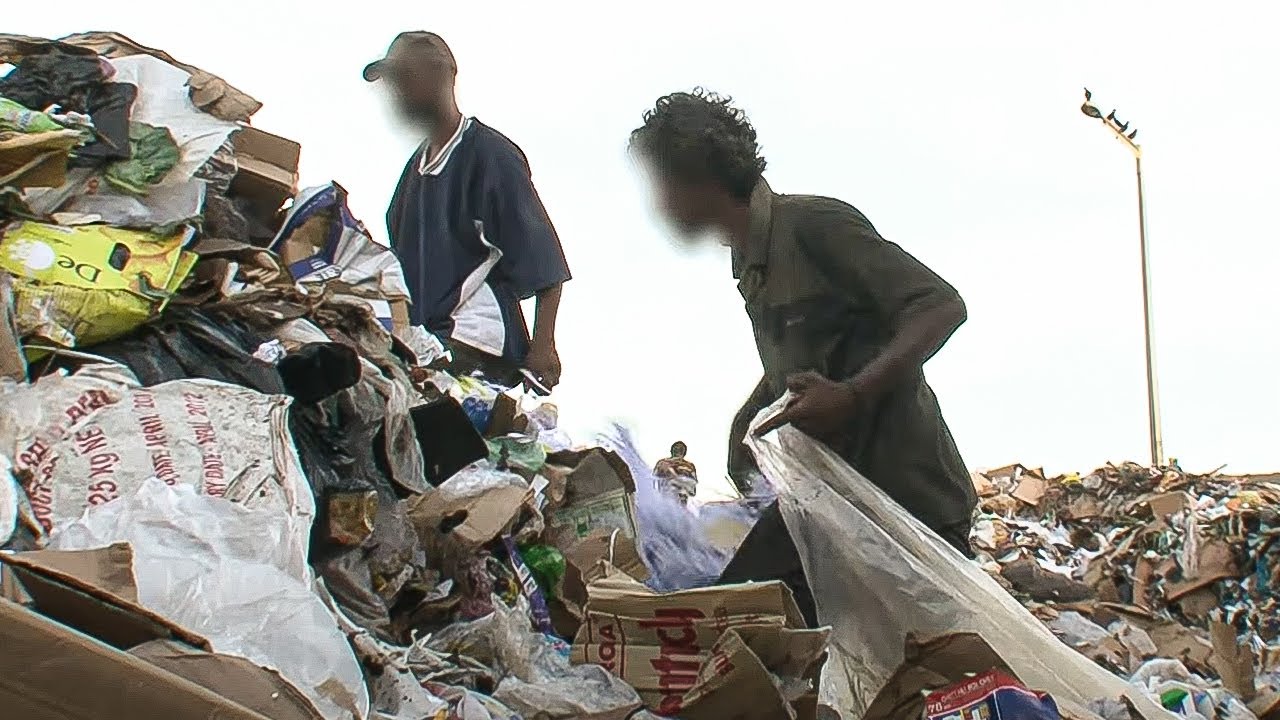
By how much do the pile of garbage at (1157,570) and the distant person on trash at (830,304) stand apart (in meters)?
0.68

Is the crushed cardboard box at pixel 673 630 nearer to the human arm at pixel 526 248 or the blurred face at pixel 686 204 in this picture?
the blurred face at pixel 686 204

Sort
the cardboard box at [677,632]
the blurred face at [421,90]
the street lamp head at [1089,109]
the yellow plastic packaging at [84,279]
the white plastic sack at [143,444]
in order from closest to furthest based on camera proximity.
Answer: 1. the white plastic sack at [143,444]
2. the cardboard box at [677,632]
3. the yellow plastic packaging at [84,279]
4. the blurred face at [421,90]
5. the street lamp head at [1089,109]

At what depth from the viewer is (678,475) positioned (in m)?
4.58

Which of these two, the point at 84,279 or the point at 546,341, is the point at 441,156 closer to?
the point at 546,341

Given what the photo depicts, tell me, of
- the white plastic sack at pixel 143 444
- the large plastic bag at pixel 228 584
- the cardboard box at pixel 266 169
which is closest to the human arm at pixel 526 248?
the cardboard box at pixel 266 169

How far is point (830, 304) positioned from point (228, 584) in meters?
1.34

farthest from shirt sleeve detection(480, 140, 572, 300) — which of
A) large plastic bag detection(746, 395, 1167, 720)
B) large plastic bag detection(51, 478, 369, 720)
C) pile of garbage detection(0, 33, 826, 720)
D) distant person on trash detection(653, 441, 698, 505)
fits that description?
large plastic bag detection(51, 478, 369, 720)

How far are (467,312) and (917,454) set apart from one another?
1.44 meters

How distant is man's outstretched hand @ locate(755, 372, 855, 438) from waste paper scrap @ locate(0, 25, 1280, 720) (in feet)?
0.38

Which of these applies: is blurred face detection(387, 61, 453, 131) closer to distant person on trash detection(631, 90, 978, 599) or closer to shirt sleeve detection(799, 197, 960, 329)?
distant person on trash detection(631, 90, 978, 599)

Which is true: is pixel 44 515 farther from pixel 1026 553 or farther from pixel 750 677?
pixel 1026 553

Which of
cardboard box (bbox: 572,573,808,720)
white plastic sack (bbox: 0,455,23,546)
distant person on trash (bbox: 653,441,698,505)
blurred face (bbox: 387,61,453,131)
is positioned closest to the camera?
white plastic sack (bbox: 0,455,23,546)

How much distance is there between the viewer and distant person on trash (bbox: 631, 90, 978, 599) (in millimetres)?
2430

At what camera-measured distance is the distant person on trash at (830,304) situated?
7.97 ft
